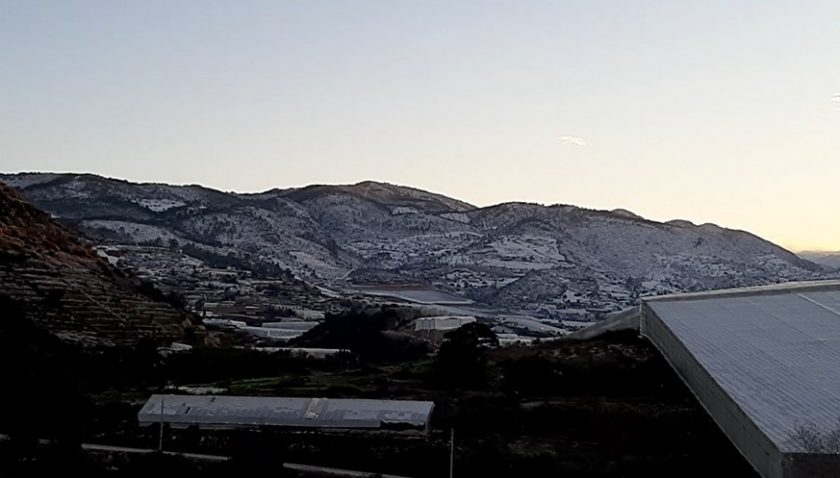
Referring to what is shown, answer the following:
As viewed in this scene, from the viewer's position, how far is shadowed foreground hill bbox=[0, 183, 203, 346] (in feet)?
136

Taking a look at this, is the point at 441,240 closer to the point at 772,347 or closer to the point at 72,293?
the point at 72,293

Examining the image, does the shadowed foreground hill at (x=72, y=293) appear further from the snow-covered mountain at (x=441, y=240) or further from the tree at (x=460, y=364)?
the snow-covered mountain at (x=441, y=240)

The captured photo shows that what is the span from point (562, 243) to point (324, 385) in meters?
122

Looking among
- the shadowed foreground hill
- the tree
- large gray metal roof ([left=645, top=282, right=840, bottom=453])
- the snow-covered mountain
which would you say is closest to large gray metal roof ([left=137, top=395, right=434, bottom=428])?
the tree

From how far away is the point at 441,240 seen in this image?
529 ft

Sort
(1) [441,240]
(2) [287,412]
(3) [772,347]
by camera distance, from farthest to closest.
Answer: (1) [441,240], (2) [287,412], (3) [772,347]

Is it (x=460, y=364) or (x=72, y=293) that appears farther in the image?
(x=72, y=293)

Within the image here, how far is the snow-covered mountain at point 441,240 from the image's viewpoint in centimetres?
12719

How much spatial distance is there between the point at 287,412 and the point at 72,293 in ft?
69.5

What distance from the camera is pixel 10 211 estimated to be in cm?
5375

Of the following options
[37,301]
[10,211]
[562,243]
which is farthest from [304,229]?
[37,301]

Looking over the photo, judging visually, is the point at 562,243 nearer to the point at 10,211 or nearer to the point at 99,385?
the point at 10,211

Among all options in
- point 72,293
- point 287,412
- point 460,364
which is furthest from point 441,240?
point 287,412

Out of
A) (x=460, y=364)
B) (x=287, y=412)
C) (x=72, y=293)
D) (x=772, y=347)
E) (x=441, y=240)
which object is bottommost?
(x=287, y=412)
